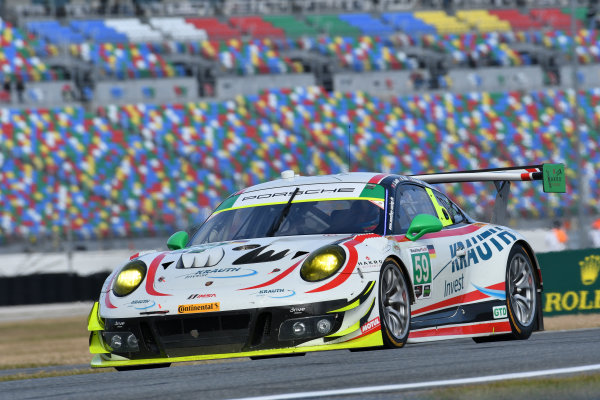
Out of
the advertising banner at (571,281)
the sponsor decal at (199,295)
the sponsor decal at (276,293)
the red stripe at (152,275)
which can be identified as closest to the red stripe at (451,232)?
the sponsor decal at (276,293)

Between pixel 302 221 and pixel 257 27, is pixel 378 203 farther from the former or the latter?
pixel 257 27

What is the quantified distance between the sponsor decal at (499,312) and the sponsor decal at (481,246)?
361 mm

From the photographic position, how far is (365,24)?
1745 inches

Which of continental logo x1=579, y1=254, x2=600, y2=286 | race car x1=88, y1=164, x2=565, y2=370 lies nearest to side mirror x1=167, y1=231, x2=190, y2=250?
race car x1=88, y1=164, x2=565, y2=370

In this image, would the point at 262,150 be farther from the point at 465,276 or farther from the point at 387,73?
the point at 465,276

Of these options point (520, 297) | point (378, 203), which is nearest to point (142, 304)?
point (378, 203)

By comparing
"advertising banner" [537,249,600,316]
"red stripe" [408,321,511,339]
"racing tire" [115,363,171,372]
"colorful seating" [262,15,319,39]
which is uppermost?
"red stripe" [408,321,511,339]

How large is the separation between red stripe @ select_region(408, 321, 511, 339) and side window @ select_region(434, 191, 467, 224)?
2.92 ft

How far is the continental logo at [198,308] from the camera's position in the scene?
6.24 meters

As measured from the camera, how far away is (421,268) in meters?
7.14

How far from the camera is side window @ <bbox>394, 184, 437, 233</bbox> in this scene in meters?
7.47

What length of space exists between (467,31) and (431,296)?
37526mm

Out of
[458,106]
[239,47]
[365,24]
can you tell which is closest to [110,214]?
[239,47]

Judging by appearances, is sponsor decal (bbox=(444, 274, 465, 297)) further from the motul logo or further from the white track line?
the white track line
